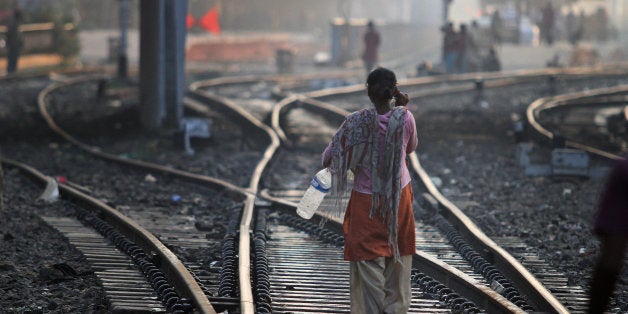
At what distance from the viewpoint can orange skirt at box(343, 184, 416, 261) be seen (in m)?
5.44

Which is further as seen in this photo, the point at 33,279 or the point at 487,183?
the point at 487,183

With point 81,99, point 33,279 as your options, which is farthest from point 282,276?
point 81,99

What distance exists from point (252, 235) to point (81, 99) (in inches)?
601

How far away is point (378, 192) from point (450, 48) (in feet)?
87.4

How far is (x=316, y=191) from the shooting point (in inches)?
228

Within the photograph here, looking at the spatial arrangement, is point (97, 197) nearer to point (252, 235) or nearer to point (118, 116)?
point (252, 235)

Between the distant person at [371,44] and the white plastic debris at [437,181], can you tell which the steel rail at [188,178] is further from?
the distant person at [371,44]

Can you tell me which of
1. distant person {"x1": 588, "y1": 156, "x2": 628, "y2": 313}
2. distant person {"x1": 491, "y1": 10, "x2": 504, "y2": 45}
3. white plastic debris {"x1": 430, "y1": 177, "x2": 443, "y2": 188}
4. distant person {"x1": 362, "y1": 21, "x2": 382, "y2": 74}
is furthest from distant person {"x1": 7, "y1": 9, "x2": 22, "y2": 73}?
distant person {"x1": 588, "y1": 156, "x2": 628, "y2": 313}

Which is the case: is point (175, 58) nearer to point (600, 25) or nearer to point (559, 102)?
point (559, 102)

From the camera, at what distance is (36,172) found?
12250 millimetres

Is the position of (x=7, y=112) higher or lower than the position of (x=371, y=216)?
lower

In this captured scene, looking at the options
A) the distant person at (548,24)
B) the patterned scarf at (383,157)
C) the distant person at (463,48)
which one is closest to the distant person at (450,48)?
the distant person at (463,48)

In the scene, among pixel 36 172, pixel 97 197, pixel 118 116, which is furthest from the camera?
pixel 118 116

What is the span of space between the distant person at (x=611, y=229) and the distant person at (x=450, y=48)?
27496 mm
